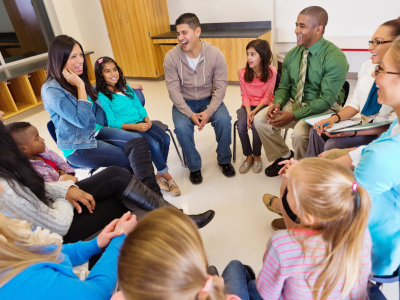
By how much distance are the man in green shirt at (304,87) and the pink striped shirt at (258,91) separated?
8 centimetres

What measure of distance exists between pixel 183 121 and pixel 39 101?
314 centimetres

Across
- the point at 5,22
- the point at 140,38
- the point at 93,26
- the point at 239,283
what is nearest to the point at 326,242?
the point at 239,283

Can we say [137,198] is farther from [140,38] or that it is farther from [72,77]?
[140,38]

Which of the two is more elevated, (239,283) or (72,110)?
(72,110)

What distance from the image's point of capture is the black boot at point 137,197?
1507mm

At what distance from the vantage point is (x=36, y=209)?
112cm

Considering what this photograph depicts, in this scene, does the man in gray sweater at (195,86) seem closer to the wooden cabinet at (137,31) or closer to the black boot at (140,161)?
the black boot at (140,161)

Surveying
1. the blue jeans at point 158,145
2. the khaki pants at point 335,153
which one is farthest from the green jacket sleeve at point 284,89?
the blue jeans at point 158,145

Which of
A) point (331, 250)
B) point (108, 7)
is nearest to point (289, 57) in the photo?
point (331, 250)

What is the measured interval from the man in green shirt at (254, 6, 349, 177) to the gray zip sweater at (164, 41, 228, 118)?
1.49ft

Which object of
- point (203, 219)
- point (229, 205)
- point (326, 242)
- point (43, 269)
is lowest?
point (229, 205)

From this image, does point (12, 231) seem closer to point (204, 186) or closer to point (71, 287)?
point (71, 287)

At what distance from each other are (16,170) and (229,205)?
140 cm

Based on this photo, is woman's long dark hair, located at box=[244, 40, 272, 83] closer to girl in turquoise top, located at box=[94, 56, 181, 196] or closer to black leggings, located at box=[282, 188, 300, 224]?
girl in turquoise top, located at box=[94, 56, 181, 196]
